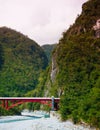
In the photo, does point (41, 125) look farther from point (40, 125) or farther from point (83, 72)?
point (83, 72)

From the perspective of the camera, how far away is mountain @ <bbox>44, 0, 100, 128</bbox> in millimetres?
59844

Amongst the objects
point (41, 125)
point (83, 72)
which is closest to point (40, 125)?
point (41, 125)

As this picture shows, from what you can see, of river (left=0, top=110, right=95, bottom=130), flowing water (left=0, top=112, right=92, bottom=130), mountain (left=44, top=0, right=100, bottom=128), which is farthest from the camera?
flowing water (left=0, top=112, right=92, bottom=130)

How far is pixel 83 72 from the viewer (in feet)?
255

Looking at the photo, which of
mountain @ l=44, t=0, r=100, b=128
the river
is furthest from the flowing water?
mountain @ l=44, t=0, r=100, b=128

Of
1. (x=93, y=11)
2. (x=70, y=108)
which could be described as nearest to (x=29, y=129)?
(x=70, y=108)

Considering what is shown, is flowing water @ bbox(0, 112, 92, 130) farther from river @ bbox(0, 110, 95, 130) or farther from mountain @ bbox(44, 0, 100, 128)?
mountain @ bbox(44, 0, 100, 128)

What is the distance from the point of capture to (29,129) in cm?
6088

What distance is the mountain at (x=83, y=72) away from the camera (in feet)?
196

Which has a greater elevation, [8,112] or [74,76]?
[74,76]

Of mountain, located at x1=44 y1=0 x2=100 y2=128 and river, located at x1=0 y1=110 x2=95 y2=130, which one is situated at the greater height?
mountain, located at x1=44 y1=0 x2=100 y2=128

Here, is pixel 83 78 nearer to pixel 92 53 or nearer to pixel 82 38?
pixel 92 53

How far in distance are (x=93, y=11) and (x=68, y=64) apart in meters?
29.7

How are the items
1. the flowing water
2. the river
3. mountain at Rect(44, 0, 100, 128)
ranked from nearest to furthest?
mountain at Rect(44, 0, 100, 128) < the river < the flowing water
